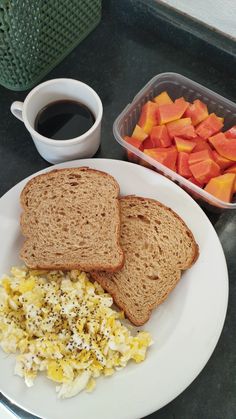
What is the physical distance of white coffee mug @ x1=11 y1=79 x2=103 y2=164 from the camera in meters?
1.07

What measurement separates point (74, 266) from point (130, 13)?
793mm

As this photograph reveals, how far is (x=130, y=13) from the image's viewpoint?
1356 mm

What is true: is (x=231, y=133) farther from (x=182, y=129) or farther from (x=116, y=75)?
(x=116, y=75)

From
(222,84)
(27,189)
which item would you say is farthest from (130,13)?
(27,189)

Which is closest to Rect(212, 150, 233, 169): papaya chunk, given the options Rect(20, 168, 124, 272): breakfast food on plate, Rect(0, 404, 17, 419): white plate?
Rect(20, 168, 124, 272): breakfast food on plate

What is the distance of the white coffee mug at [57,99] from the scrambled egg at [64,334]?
1.00 ft

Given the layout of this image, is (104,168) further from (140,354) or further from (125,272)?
(140,354)

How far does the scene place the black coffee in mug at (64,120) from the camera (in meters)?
1.13

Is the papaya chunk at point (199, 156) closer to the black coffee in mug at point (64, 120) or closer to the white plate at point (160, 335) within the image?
the white plate at point (160, 335)

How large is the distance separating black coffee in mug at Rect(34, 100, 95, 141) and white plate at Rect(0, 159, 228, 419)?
14 cm

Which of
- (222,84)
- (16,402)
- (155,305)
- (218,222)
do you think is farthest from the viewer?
(222,84)

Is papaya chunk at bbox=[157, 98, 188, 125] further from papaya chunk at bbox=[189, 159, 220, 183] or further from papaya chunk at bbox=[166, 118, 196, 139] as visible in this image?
papaya chunk at bbox=[189, 159, 220, 183]

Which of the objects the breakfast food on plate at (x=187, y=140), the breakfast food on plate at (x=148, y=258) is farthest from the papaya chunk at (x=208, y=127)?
the breakfast food on plate at (x=148, y=258)

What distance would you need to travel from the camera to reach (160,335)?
1005mm
